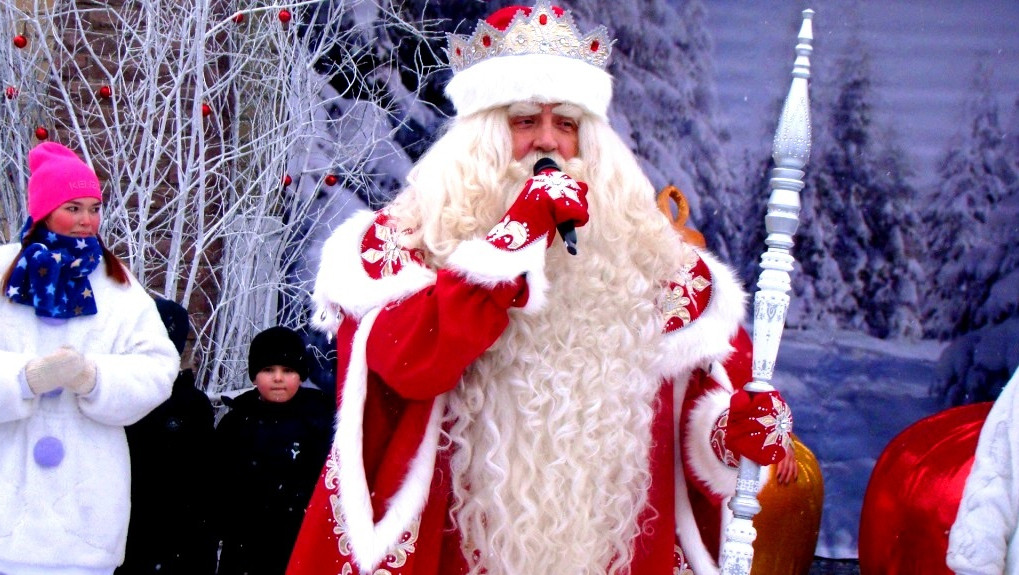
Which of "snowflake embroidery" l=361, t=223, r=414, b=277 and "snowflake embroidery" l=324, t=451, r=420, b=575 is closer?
"snowflake embroidery" l=324, t=451, r=420, b=575

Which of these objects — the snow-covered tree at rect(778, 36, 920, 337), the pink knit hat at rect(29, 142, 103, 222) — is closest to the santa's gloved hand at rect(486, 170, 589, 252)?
the pink knit hat at rect(29, 142, 103, 222)

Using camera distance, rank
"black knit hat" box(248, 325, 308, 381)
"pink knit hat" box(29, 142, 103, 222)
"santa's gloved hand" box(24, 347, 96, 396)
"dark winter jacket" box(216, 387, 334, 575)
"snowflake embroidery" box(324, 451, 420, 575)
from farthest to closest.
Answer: "black knit hat" box(248, 325, 308, 381)
"dark winter jacket" box(216, 387, 334, 575)
"pink knit hat" box(29, 142, 103, 222)
"santa's gloved hand" box(24, 347, 96, 396)
"snowflake embroidery" box(324, 451, 420, 575)

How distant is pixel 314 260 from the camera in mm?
5090

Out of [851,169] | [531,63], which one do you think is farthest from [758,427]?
[851,169]

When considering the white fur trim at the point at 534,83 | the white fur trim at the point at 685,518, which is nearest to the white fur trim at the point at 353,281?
the white fur trim at the point at 534,83

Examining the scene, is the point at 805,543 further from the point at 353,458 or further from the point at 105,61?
the point at 105,61

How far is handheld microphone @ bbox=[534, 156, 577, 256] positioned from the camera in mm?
2340

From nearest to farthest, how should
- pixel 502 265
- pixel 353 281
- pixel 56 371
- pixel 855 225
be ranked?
pixel 502 265
pixel 353 281
pixel 56 371
pixel 855 225

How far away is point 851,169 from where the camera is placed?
507 cm

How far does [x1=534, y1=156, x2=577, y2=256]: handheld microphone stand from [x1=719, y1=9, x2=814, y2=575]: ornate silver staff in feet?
1.36

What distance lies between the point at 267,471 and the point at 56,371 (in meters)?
0.86

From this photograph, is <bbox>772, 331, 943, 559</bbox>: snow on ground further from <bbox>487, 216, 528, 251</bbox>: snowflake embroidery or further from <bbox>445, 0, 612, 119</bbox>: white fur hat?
<bbox>487, 216, 528, 251</bbox>: snowflake embroidery

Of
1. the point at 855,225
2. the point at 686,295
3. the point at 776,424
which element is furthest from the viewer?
the point at 855,225

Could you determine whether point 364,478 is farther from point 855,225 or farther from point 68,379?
point 855,225
